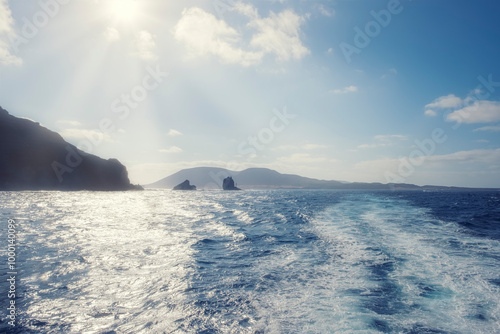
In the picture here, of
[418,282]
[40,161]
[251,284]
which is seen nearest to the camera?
[251,284]

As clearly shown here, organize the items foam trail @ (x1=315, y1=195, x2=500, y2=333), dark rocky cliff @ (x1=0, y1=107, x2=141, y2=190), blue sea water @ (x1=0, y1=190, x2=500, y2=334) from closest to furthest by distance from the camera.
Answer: blue sea water @ (x1=0, y1=190, x2=500, y2=334), foam trail @ (x1=315, y1=195, x2=500, y2=333), dark rocky cliff @ (x1=0, y1=107, x2=141, y2=190)

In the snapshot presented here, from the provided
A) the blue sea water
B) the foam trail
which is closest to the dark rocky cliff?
the blue sea water

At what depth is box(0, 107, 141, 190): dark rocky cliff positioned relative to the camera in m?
95.6

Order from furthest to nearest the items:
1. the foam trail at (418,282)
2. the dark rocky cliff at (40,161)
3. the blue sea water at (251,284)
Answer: the dark rocky cliff at (40,161) → the foam trail at (418,282) → the blue sea water at (251,284)

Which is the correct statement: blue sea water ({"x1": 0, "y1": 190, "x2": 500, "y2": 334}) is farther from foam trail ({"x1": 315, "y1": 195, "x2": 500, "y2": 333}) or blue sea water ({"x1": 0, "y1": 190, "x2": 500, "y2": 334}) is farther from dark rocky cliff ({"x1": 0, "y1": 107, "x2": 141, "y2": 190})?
dark rocky cliff ({"x1": 0, "y1": 107, "x2": 141, "y2": 190})

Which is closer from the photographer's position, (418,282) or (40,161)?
(418,282)

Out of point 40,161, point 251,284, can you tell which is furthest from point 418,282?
point 40,161

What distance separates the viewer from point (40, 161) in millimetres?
104000

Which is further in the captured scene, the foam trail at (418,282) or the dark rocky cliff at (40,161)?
the dark rocky cliff at (40,161)

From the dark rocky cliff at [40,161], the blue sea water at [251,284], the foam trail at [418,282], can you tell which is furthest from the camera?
the dark rocky cliff at [40,161]

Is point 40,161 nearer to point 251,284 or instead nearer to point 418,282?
point 251,284

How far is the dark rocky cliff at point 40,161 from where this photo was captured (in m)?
95.6

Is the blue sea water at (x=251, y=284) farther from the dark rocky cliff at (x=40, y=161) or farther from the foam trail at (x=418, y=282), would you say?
the dark rocky cliff at (x=40, y=161)

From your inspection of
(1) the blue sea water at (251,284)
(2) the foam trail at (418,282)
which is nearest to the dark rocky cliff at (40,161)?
(1) the blue sea water at (251,284)
